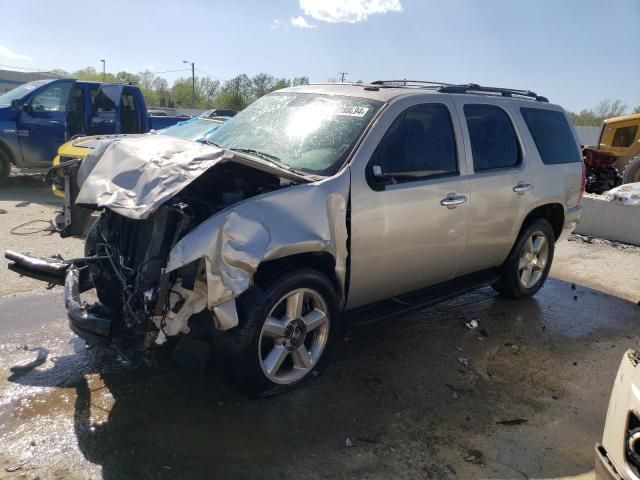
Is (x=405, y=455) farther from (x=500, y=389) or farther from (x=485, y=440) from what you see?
(x=500, y=389)

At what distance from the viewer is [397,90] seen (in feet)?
14.2

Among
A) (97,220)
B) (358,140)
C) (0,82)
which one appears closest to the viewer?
(358,140)

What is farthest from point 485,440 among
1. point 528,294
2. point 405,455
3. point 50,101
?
point 50,101

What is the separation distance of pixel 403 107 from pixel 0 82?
56.2 metres

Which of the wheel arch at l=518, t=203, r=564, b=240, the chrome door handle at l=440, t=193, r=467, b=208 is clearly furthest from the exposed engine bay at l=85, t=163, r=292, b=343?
the wheel arch at l=518, t=203, r=564, b=240

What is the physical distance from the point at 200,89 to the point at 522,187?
70.0 metres

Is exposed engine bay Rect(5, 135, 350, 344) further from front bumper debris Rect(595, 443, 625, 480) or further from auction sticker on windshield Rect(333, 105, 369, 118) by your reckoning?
front bumper debris Rect(595, 443, 625, 480)

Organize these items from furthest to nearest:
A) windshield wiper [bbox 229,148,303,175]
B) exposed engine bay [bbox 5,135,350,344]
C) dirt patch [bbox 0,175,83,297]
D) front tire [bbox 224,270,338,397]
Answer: dirt patch [bbox 0,175,83,297]
windshield wiper [bbox 229,148,303,175]
front tire [bbox 224,270,338,397]
exposed engine bay [bbox 5,135,350,344]

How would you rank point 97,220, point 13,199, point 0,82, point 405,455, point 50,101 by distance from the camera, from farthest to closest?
point 0,82 < point 50,101 < point 13,199 < point 97,220 < point 405,455

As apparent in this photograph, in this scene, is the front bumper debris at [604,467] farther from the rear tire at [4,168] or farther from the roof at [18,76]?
the roof at [18,76]

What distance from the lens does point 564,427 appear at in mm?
3529

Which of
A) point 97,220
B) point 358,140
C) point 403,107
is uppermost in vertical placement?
point 403,107

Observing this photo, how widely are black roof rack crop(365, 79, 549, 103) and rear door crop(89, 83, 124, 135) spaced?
7495 mm

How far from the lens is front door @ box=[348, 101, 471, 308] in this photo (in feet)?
12.4
